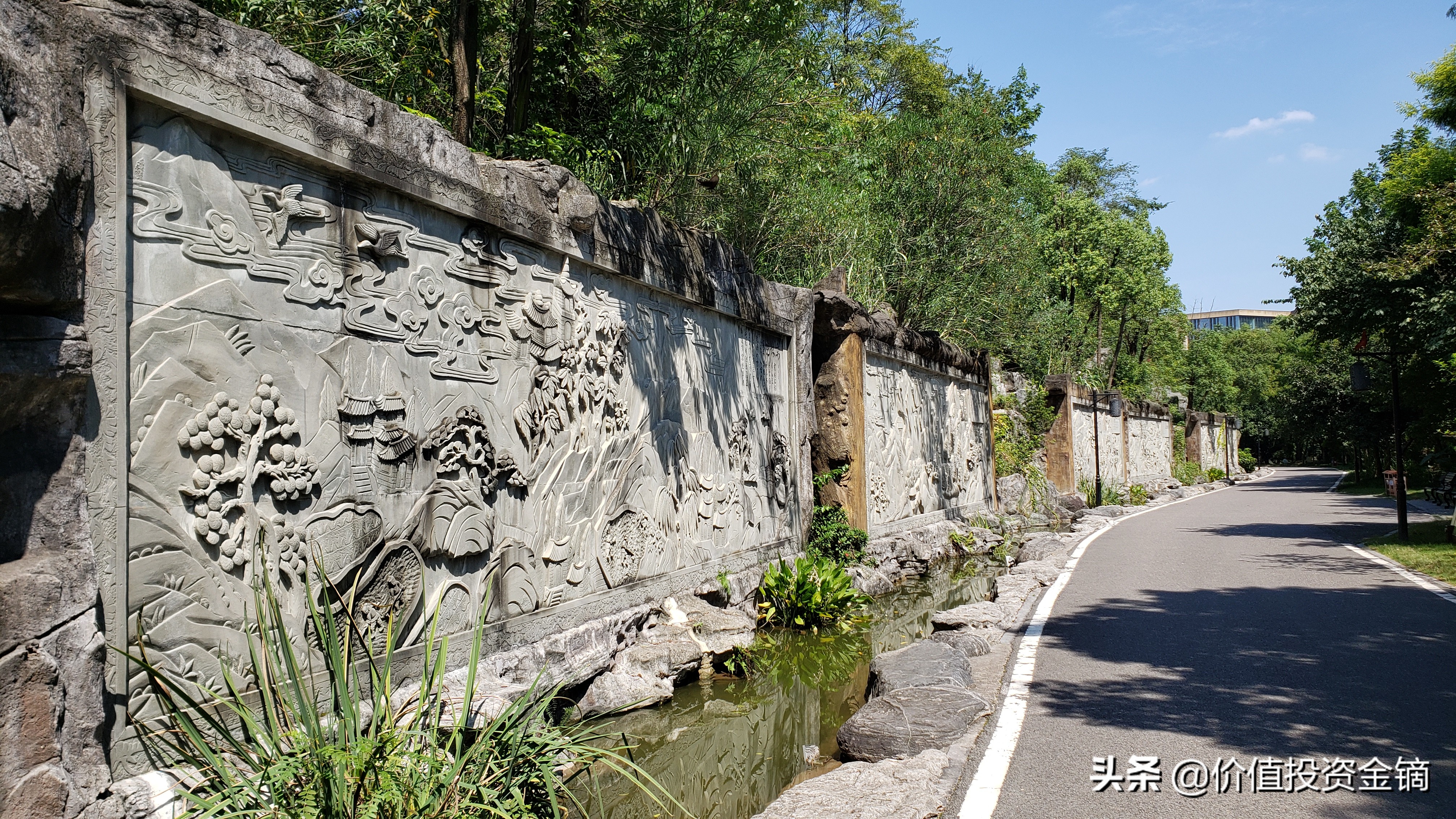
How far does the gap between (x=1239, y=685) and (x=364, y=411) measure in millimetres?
5465

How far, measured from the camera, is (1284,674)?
579 centimetres

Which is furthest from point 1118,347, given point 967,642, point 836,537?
point 967,642

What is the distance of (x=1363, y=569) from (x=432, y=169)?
11080 mm

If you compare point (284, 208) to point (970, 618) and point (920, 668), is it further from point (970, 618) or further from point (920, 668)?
point (970, 618)

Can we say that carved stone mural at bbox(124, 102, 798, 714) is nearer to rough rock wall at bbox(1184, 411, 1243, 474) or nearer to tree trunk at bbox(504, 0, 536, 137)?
tree trunk at bbox(504, 0, 536, 137)

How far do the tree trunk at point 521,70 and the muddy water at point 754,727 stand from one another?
5.77m

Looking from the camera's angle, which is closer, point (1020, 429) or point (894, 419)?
point (894, 419)

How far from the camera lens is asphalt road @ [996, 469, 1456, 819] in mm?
3904

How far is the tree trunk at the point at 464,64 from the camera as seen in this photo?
8047 mm

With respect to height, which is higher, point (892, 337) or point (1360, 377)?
point (892, 337)

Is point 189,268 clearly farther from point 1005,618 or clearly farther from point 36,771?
point 1005,618

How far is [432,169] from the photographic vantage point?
16.5 feet

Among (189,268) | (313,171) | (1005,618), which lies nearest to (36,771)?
(189,268)

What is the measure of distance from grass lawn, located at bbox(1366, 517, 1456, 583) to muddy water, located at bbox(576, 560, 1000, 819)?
6063 mm
